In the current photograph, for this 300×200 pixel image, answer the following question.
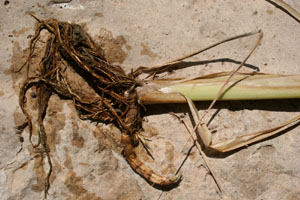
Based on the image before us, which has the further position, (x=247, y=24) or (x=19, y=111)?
(x=247, y=24)

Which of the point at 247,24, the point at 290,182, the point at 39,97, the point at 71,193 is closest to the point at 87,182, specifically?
the point at 71,193

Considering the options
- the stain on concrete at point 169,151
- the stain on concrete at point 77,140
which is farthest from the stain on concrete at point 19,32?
the stain on concrete at point 169,151

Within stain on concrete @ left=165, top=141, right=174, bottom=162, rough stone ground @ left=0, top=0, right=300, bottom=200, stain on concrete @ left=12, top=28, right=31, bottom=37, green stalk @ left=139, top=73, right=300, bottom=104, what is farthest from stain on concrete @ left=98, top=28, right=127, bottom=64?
stain on concrete @ left=165, top=141, right=174, bottom=162

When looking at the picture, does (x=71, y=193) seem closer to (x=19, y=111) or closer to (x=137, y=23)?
(x=19, y=111)

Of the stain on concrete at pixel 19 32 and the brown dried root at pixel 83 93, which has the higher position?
the stain on concrete at pixel 19 32

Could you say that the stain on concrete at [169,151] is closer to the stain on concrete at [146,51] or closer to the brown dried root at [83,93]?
the brown dried root at [83,93]

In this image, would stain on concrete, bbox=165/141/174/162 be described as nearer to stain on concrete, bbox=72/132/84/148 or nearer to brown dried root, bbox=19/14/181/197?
brown dried root, bbox=19/14/181/197
